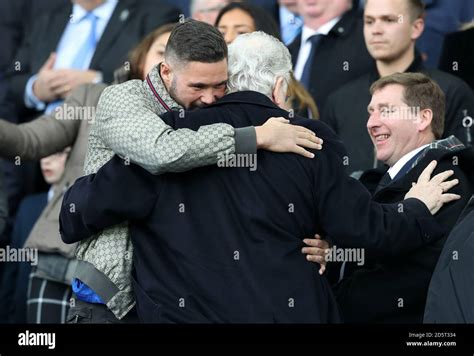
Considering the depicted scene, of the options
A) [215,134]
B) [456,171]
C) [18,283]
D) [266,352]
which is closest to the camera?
[215,134]

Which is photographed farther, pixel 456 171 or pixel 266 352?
pixel 456 171

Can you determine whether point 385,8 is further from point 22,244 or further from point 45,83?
point 22,244

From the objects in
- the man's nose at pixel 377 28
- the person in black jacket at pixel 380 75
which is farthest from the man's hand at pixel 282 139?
the man's nose at pixel 377 28

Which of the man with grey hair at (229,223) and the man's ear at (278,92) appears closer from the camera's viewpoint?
the man with grey hair at (229,223)

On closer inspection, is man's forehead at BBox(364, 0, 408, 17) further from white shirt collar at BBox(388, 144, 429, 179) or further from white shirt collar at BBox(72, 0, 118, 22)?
white shirt collar at BBox(72, 0, 118, 22)

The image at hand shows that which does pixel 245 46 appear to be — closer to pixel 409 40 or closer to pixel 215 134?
pixel 215 134

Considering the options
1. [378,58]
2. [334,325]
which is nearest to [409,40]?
[378,58]

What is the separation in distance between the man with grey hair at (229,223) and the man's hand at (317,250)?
0.05 metres

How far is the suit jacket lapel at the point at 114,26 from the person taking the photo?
8.44 m

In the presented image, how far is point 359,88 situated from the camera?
7512 mm

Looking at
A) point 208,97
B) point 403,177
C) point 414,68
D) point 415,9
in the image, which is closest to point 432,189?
point 403,177

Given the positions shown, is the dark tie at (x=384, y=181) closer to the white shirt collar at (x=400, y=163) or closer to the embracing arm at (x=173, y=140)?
the white shirt collar at (x=400, y=163)

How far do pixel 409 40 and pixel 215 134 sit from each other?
2.64 m

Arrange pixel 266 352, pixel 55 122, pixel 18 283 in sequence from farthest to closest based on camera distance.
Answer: pixel 18 283 → pixel 55 122 → pixel 266 352
